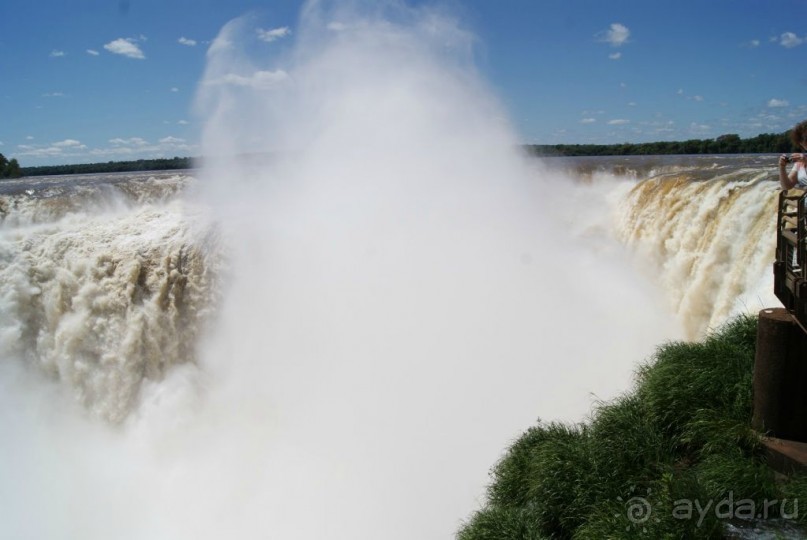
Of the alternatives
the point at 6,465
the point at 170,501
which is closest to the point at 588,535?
the point at 170,501

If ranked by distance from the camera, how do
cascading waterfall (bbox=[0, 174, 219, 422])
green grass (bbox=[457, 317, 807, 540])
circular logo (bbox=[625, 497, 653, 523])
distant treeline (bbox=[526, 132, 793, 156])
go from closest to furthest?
green grass (bbox=[457, 317, 807, 540]) < circular logo (bbox=[625, 497, 653, 523]) < cascading waterfall (bbox=[0, 174, 219, 422]) < distant treeline (bbox=[526, 132, 793, 156])

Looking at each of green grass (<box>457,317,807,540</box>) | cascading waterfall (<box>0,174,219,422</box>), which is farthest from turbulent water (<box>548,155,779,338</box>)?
cascading waterfall (<box>0,174,219,422</box>)

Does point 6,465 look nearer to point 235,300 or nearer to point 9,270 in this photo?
point 9,270

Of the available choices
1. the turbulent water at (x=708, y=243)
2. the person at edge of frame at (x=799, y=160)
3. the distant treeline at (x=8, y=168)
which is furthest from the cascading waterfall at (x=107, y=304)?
the distant treeline at (x=8, y=168)

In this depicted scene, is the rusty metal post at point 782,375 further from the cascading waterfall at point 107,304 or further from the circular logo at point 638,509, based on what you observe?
the cascading waterfall at point 107,304

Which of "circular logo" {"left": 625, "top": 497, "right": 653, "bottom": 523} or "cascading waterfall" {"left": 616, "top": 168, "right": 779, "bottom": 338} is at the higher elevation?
"cascading waterfall" {"left": 616, "top": 168, "right": 779, "bottom": 338}

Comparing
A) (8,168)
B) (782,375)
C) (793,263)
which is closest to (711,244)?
(782,375)

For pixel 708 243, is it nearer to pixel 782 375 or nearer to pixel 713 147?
pixel 782 375

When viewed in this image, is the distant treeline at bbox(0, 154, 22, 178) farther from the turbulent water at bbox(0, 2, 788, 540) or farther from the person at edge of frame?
the person at edge of frame
